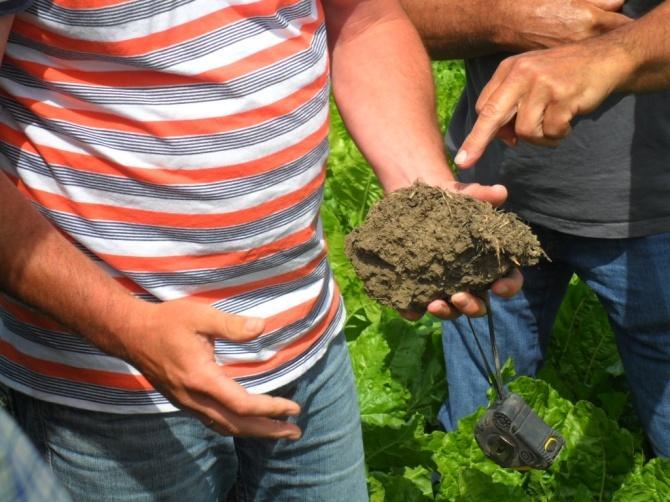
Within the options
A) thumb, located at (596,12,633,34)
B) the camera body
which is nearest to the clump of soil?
the camera body

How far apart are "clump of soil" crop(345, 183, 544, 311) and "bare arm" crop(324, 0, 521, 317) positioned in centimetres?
5

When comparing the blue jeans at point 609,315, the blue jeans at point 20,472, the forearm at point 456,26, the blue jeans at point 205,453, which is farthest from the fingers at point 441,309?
the blue jeans at point 20,472

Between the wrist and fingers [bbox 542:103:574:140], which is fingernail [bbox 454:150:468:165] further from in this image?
the wrist

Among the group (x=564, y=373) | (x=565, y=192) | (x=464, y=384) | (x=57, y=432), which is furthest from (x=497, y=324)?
(x=57, y=432)

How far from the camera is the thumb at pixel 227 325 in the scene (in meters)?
1.61

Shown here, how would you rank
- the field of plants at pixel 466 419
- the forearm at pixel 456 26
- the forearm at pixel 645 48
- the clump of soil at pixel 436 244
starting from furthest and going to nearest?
the field of plants at pixel 466 419 → the forearm at pixel 456 26 → the forearm at pixel 645 48 → the clump of soil at pixel 436 244

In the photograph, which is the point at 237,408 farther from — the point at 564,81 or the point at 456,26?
the point at 456,26

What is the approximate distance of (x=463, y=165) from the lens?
2113 mm

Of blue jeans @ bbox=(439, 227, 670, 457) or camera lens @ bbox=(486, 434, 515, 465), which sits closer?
camera lens @ bbox=(486, 434, 515, 465)

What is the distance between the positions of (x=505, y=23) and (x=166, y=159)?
1.24m

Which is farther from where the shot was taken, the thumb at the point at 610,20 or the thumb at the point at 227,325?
the thumb at the point at 610,20

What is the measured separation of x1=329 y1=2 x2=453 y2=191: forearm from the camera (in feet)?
7.18

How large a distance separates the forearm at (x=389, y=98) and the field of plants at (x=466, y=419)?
1.15 metres

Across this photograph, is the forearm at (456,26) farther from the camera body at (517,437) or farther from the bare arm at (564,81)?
the camera body at (517,437)
